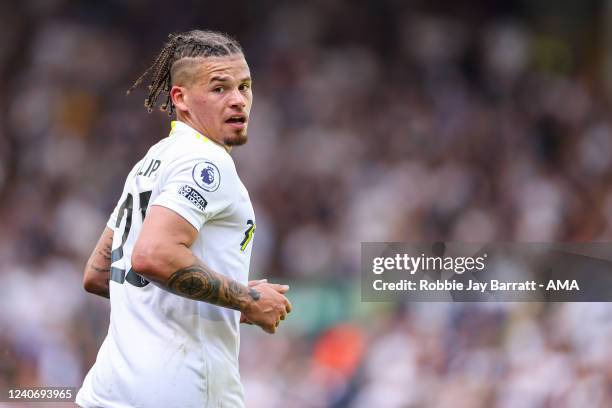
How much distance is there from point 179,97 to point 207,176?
0.49 metres

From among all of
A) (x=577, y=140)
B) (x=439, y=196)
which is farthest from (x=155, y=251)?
(x=577, y=140)

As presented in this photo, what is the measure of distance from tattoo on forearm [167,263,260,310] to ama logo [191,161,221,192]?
0.22 m

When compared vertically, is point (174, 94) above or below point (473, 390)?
above

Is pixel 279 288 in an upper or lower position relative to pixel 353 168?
lower

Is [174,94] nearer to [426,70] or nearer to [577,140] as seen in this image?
[577,140]

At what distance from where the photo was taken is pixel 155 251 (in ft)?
9.14

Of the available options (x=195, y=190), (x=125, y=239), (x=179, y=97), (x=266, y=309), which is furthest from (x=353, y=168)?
(x=195, y=190)

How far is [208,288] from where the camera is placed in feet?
9.47

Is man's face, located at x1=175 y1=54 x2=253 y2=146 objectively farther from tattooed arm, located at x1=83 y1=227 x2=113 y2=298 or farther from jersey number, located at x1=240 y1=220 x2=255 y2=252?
tattooed arm, located at x1=83 y1=227 x2=113 y2=298

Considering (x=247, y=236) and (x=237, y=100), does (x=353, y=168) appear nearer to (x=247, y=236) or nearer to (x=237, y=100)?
(x=237, y=100)

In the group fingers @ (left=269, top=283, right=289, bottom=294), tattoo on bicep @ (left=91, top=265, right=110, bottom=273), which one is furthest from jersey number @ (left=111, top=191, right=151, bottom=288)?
fingers @ (left=269, top=283, right=289, bottom=294)

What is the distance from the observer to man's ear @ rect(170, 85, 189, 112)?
3.31 metres

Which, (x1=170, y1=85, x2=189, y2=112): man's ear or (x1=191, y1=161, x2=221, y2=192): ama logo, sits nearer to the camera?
(x1=191, y1=161, x2=221, y2=192): ama logo

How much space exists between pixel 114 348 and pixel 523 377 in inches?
182
